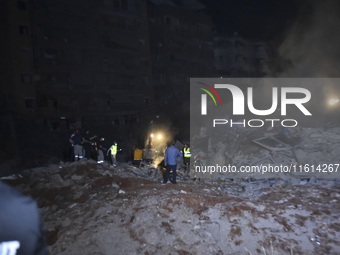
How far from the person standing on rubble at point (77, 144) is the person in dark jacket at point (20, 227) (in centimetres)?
386

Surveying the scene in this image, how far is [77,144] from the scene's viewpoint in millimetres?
10945

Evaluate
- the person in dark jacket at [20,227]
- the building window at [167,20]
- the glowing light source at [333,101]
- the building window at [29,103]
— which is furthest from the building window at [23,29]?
the glowing light source at [333,101]

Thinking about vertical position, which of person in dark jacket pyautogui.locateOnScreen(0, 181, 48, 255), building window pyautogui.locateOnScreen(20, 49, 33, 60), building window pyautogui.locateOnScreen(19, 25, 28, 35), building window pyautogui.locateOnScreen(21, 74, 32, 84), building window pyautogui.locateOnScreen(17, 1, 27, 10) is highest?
building window pyautogui.locateOnScreen(17, 1, 27, 10)

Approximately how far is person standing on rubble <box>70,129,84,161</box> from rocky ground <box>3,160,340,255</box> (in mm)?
3297

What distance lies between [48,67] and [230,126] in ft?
52.0

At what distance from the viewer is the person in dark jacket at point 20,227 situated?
4.96m

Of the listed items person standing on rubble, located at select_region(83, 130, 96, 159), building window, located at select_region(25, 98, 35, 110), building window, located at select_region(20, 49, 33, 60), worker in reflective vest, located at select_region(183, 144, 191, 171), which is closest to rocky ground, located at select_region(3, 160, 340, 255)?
worker in reflective vest, located at select_region(183, 144, 191, 171)

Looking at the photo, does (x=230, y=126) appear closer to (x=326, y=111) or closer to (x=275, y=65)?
(x=326, y=111)

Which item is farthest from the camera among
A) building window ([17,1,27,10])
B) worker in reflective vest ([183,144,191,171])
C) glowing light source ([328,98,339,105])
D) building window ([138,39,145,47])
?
building window ([138,39,145,47])

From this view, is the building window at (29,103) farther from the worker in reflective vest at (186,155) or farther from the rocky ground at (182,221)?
the worker in reflective vest at (186,155)

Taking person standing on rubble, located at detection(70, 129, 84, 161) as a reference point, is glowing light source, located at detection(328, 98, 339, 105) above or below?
above

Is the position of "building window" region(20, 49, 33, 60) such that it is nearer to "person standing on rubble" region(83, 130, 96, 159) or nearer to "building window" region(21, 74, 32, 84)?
"building window" region(21, 74, 32, 84)

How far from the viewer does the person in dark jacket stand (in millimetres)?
4965

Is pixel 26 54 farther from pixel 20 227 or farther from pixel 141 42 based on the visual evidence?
pixel 20 227
